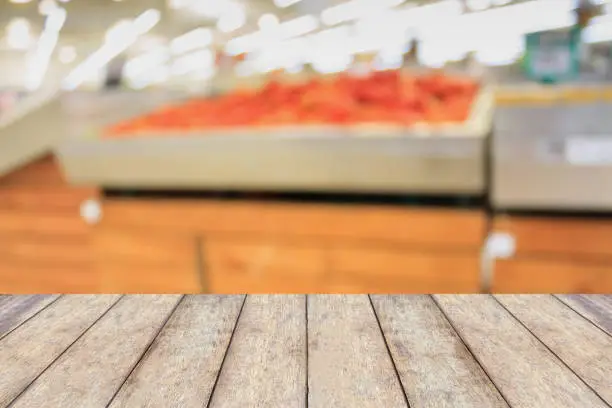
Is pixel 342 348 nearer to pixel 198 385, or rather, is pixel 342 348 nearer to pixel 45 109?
pixel 198 385

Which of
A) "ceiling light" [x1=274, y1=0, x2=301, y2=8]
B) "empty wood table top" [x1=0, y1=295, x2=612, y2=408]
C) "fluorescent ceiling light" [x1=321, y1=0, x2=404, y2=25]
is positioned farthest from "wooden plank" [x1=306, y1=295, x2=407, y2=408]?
"ceiling light" [x1=274, y1=0, x2=301, y2=8]

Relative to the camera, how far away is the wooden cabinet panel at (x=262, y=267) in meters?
1.79

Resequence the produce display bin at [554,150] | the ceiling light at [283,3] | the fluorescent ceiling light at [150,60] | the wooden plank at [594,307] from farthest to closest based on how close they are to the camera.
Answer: the fluorescent ceiling light at [150,60] → the ceiling light at [283,3] → the produce display bin at [554,150] → the wooden plank at [594,307]

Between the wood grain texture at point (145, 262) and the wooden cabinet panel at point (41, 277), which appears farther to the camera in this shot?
the wooden cabinet panel at point (41, 277)

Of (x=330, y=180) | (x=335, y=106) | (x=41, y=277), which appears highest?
(x=335, y=106)

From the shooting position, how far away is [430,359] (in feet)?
3.51

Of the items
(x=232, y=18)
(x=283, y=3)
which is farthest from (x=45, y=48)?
(x=283, y=3)

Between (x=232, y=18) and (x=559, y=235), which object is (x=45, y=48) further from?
(x=559, y=235)

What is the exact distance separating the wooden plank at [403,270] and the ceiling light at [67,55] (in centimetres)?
1859

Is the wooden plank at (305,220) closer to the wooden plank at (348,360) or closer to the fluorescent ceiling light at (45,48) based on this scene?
the wooden plank at (348,360)

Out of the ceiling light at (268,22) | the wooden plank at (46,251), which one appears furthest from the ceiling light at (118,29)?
the wooden plank at (46,251)

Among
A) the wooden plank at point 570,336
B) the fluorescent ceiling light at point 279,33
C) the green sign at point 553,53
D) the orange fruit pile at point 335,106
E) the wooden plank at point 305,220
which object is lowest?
the wooden plank at point 570,336

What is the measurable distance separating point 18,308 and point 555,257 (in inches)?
52.4

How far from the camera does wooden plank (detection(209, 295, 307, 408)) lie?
3.04 feet
